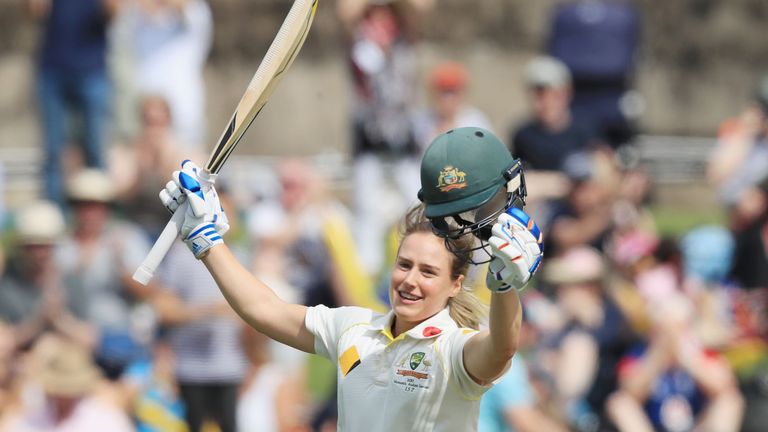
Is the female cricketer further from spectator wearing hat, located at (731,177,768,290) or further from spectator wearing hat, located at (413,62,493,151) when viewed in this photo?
spectator wearing hat, located at (731,177,768,290)

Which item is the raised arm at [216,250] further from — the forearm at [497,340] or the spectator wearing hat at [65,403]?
the spectator wearing hat at [65,403]

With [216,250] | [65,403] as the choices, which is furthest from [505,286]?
[65,403]

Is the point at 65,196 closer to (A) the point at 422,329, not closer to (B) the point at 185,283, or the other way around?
(B) the point at 185,283

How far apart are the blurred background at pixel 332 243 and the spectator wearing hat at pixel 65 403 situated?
0.01 meters

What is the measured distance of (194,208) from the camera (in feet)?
16.0

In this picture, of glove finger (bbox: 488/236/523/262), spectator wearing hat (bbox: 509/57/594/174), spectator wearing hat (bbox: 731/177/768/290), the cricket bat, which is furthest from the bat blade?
spectator wearing hat (bbox: 731/177/768/290)

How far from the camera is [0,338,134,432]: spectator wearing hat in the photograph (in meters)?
7.68

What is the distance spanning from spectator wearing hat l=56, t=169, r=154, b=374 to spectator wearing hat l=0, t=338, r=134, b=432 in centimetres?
66

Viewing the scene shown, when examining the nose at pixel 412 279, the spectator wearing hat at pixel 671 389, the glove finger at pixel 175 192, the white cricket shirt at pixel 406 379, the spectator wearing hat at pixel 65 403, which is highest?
the glove finger at pixel 175 192

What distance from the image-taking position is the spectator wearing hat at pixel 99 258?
28.1 feet

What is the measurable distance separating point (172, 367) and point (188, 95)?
2207 mm

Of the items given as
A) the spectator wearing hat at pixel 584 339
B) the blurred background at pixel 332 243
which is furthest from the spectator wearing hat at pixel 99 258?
the spectator wearing hat at pixel 584 339

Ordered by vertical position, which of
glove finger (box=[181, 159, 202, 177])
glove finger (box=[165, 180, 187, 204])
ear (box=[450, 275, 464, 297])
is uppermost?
glove finger (box=[181, 159, 202, 177])

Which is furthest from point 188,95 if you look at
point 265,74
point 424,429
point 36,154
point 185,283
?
point 424,429
